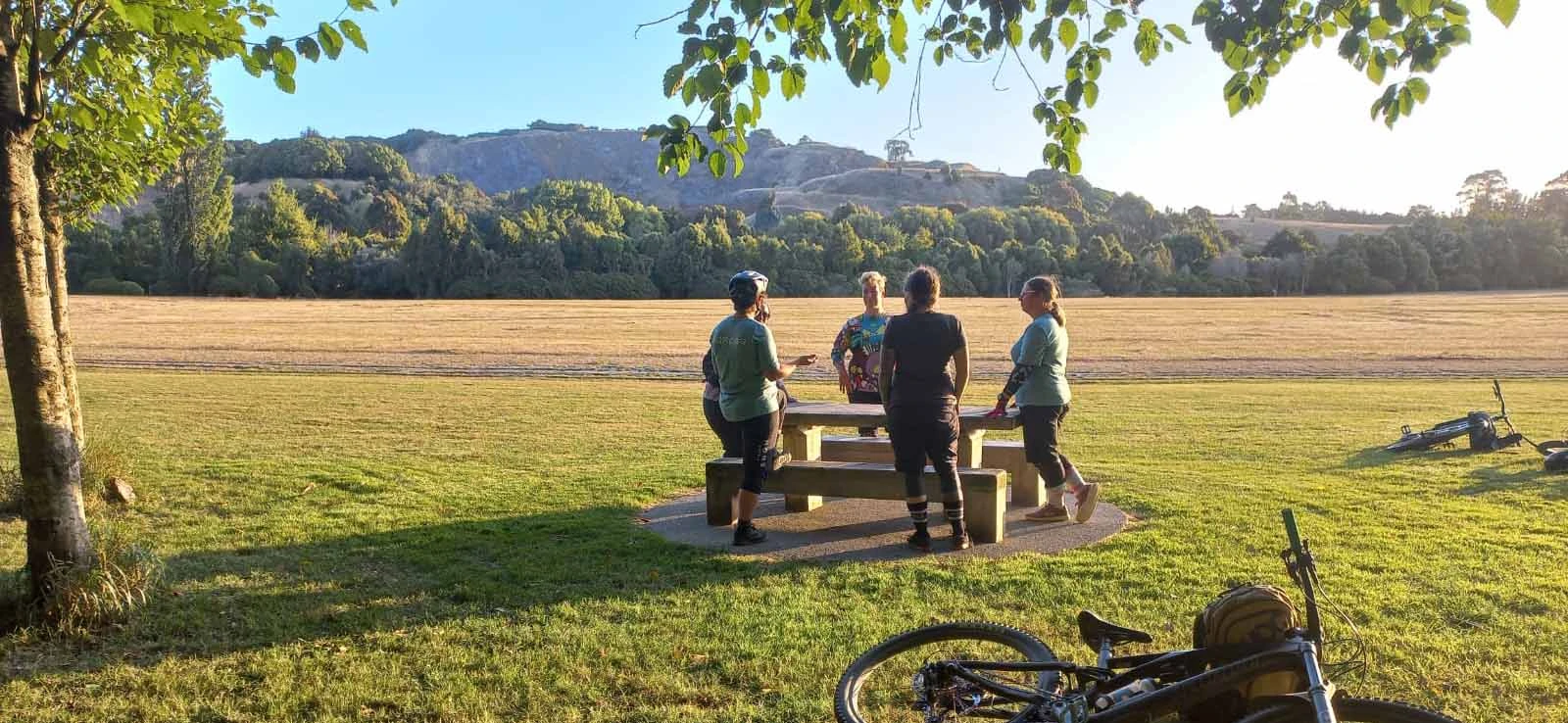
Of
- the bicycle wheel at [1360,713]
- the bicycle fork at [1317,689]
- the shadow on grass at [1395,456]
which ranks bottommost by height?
the shadow on grass at [1395,456]

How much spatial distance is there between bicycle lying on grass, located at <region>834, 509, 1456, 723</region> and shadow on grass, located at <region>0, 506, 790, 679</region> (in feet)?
9.08

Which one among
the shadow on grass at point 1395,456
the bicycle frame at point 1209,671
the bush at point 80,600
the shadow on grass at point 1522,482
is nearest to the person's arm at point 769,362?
the bicycle frame at point 1209,671

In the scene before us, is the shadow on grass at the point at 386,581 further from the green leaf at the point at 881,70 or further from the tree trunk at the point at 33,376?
the green leaf at the point at 881,70

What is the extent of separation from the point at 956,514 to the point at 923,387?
98 cm

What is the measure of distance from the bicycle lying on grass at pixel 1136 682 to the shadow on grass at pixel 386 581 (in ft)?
9.08

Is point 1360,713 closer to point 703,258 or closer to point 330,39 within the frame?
point 330,39

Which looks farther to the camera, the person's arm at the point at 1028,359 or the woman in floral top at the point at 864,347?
the woman in floral top at the point at 864,347

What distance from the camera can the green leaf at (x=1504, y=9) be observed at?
10.6ft

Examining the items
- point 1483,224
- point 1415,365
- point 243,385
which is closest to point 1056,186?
point 1483,224

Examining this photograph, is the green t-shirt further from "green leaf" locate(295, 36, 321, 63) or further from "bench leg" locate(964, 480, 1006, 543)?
"green leaf" locate(295, 36, 321, 63)

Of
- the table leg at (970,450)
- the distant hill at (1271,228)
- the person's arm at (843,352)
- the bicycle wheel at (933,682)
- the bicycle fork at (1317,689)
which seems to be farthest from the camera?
the distant hill at (1271,228)

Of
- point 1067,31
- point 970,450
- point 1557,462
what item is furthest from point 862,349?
point 1557,462

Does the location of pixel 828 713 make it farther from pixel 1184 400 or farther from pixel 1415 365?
pixel 1415 365

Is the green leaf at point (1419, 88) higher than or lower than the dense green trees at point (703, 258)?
lower
